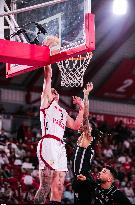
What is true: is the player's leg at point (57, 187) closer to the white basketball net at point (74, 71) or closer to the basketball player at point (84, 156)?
the basketball player at point (84, 156)

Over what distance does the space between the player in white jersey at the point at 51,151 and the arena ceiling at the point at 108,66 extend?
35.7ft

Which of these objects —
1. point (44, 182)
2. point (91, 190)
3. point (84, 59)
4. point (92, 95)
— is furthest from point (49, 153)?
point (92, 95)

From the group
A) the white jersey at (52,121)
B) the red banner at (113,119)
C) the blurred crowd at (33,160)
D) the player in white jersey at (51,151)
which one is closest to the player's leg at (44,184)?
the player in white jersey at (51,151)

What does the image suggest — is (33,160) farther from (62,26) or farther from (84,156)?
(62,26)

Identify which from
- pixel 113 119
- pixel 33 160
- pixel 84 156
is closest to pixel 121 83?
pixel 113 119

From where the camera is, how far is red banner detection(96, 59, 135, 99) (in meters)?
22.1

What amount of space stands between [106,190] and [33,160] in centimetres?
724

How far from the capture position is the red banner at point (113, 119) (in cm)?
2264

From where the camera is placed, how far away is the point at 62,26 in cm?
766

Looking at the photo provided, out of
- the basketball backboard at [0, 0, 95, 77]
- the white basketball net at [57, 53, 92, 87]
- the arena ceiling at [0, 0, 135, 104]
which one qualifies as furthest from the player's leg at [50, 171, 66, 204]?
the arena ceiling at [0, 0, 135, 104]

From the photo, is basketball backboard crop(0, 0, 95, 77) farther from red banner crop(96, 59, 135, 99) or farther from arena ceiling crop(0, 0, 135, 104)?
red banner crop(96, 59, 135, 99)

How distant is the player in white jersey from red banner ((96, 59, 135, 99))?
15.0 m

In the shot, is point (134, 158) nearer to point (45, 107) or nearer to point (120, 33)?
point (120, 33)

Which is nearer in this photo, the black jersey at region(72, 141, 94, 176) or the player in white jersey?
the player in white jersey
